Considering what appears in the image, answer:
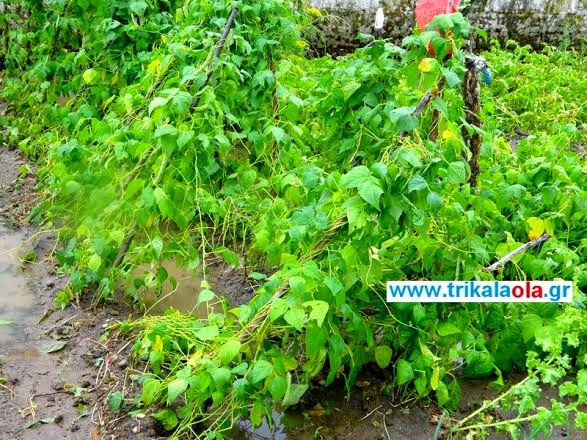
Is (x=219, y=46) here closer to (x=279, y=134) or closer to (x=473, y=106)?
(x=279, y=134)

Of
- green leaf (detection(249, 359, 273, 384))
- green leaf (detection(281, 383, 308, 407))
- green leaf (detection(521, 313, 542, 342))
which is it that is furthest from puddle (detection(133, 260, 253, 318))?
green leaf (detection(521, 313, 542, 342))

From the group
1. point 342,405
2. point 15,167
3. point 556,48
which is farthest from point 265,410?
point 556,48

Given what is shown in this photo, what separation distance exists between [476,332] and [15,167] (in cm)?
336

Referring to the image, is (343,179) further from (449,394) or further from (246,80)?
(246,80)

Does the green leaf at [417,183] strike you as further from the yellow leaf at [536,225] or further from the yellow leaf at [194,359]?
the yellow leaf at [194,359]

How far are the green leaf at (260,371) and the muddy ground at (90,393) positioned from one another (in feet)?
1.50

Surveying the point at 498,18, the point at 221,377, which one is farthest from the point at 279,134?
the point at 498,18

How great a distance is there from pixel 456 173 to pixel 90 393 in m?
1.78

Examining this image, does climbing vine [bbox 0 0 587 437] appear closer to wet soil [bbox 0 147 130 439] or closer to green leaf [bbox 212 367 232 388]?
green leaf [bbox 212 367 232 388]

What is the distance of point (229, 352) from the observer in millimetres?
2496

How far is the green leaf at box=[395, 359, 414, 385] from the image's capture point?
8.82 feet

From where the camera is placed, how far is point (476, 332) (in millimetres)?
2854

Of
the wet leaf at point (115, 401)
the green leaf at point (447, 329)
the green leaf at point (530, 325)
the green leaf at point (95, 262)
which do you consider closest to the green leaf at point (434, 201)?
the green leaf at point (447, 329)

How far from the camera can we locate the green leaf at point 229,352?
2.49 metres
